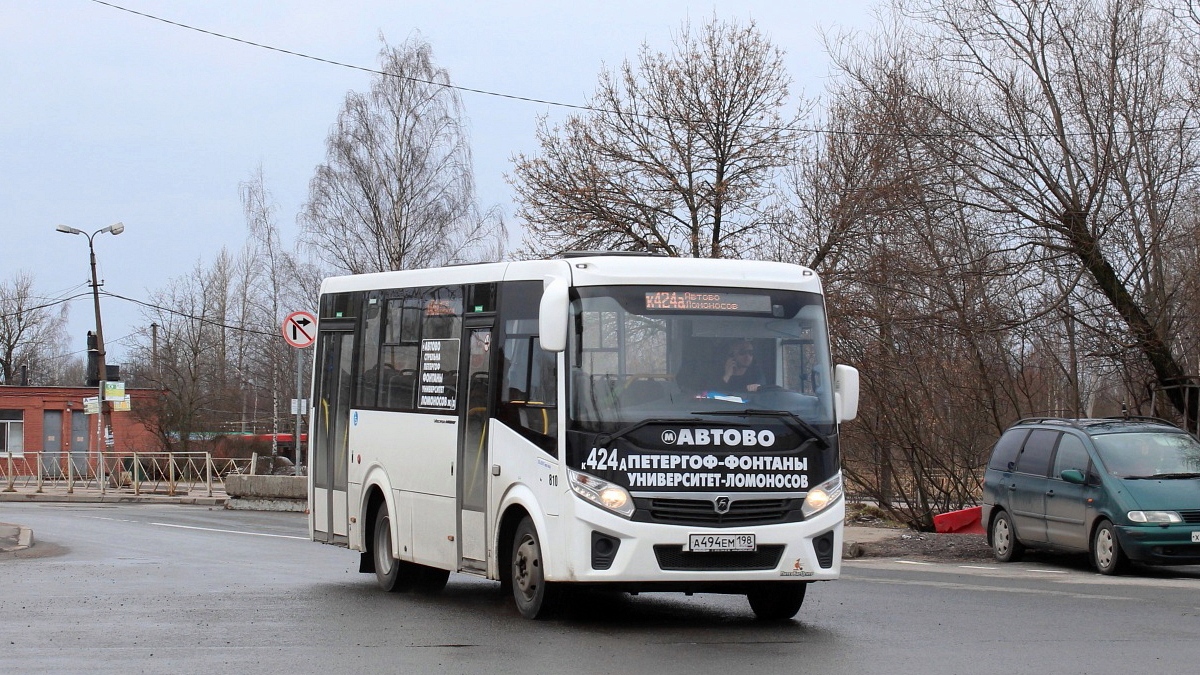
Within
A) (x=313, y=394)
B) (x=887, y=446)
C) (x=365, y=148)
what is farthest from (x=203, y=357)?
(x=313, y=394)

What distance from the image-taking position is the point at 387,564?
43.9 feet

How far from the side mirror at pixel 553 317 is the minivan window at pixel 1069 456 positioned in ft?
28.3

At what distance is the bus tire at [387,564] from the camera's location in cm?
1330

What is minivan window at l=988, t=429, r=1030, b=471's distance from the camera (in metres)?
18.5

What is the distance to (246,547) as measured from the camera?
66.9ft

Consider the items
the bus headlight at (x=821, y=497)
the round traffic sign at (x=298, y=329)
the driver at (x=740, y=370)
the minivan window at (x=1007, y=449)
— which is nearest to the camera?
the bus headlight at (x=821, y=497)

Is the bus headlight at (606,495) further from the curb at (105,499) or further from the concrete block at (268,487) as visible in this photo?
the curb at (105,499)

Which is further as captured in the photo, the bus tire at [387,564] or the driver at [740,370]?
the bus tire at [387,564]

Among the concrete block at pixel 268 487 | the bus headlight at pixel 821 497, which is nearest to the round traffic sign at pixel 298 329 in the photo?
the concrete block at pixel 268 487

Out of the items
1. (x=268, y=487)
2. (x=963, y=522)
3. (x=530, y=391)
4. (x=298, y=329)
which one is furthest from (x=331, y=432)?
(x=268, y=487)

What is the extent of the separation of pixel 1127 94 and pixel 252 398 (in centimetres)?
7528

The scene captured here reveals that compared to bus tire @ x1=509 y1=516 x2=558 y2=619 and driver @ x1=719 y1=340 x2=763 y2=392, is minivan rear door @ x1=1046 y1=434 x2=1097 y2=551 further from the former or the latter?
bus tire @ x1=509 y1=516 x2=558 y2=619

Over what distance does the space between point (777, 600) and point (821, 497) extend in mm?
1035

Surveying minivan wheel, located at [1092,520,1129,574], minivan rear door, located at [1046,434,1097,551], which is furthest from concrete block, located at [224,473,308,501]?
minivan wheel, located at [1092,520,1129,574]
